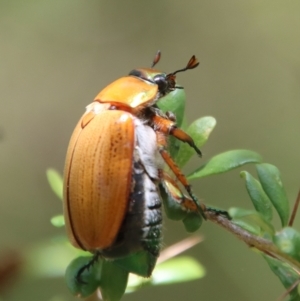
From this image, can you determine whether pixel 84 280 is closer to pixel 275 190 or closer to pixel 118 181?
pixel 118 181

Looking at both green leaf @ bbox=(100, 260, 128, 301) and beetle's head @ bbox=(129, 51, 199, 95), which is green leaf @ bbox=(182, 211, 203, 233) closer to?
green leaf @ bbox=(100, 260, 128, 301)

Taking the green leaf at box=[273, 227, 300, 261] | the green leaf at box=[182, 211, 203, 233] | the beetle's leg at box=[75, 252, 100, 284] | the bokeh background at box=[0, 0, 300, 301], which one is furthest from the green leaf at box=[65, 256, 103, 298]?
the bokeh background at box=[0, 0, 300, 301]

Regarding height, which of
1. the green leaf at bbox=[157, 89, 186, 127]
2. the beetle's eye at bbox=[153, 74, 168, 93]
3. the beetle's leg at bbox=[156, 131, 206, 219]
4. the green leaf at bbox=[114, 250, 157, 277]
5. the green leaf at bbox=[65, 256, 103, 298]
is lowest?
the green leaf at bbox=[65, 256, 103, 298]

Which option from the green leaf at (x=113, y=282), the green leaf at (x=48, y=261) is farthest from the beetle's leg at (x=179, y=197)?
the green leaf at (x=48, y=261)

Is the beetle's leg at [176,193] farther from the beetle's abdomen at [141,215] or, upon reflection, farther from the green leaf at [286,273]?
the green leaf at [286,273]

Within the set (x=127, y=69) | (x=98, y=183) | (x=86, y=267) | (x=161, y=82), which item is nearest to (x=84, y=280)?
(x=86, y=267)
